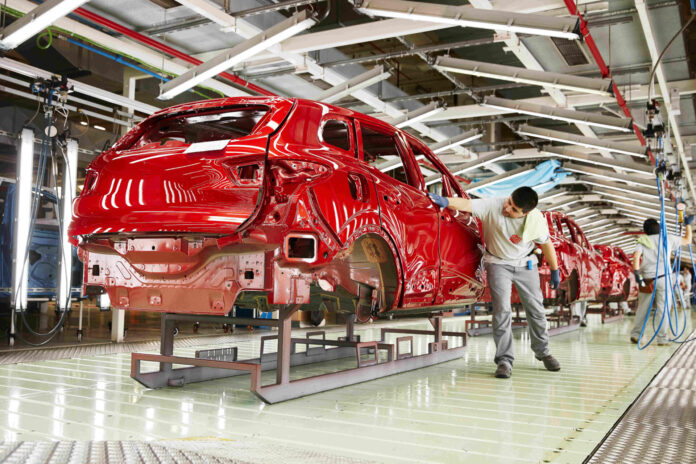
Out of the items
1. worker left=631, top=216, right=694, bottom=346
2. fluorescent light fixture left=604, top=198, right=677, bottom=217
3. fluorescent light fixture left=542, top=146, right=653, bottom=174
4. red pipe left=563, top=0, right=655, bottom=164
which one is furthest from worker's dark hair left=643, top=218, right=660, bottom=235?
fluorescent light fixture left=604, top=198, right=677, bottom=217

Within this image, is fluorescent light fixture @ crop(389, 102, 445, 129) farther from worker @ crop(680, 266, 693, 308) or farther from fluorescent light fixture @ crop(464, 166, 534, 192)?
worker @ crop(680, 266, 693, 308)

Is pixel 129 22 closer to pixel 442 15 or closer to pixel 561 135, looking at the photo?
pixel 442 15

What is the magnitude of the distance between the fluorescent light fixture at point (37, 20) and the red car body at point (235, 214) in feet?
6.31

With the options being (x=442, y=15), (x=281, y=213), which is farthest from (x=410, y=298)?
(x=442, y=15)

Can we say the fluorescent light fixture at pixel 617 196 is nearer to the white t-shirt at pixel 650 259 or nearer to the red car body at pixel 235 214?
the white t-shirt at pixel 650 259

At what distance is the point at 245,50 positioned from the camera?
6.45m

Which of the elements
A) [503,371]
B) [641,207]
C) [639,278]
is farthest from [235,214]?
[641,207]

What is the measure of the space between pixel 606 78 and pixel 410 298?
16.0ft

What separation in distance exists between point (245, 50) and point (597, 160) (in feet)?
28.1

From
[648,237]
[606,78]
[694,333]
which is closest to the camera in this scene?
[606,78]

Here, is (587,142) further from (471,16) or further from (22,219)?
(22,219)

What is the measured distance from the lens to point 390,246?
3852mm

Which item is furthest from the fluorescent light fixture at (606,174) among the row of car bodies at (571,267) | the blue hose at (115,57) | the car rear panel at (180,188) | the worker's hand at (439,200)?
the car rear panel at (180,188)

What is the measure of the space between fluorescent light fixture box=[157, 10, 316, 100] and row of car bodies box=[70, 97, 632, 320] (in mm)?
2293
